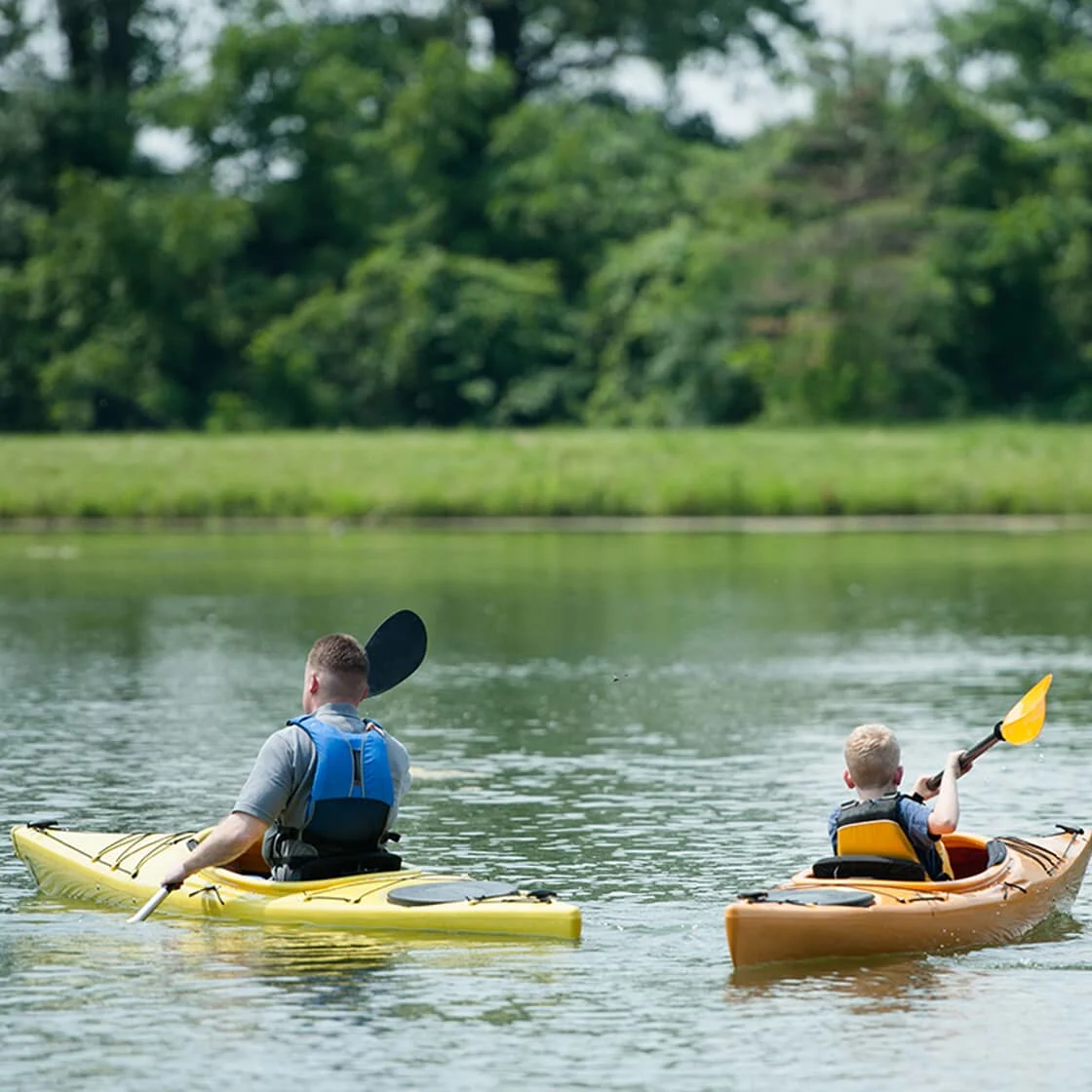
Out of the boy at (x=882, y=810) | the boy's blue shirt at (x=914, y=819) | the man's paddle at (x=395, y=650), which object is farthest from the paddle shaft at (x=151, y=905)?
the boy's blue shirt at (x=914, y=819)

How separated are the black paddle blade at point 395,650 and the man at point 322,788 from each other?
2.85 feet

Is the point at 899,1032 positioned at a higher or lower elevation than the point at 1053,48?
lower

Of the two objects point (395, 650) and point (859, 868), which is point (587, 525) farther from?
point (859, 868)

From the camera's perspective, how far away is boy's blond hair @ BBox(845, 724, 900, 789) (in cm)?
1073

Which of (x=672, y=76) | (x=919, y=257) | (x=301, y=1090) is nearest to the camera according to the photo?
(x=301, y=1090)

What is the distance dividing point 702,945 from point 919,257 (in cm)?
4891

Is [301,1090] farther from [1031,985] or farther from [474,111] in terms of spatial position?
[474,111]

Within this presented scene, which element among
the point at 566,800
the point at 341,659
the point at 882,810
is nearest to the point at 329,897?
the point at 341,659

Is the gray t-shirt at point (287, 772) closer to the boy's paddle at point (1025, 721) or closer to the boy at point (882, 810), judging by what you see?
the boy at point (882, 810)

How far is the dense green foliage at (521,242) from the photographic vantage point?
60000 millimetres

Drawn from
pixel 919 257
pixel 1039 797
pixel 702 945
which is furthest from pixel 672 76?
pixel 702 945

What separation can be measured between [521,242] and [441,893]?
56.7 meters

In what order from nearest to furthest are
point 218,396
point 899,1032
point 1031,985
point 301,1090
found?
point 301,1090, point 899,1032, point 1031,985, point 218,396

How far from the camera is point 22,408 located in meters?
63.9
